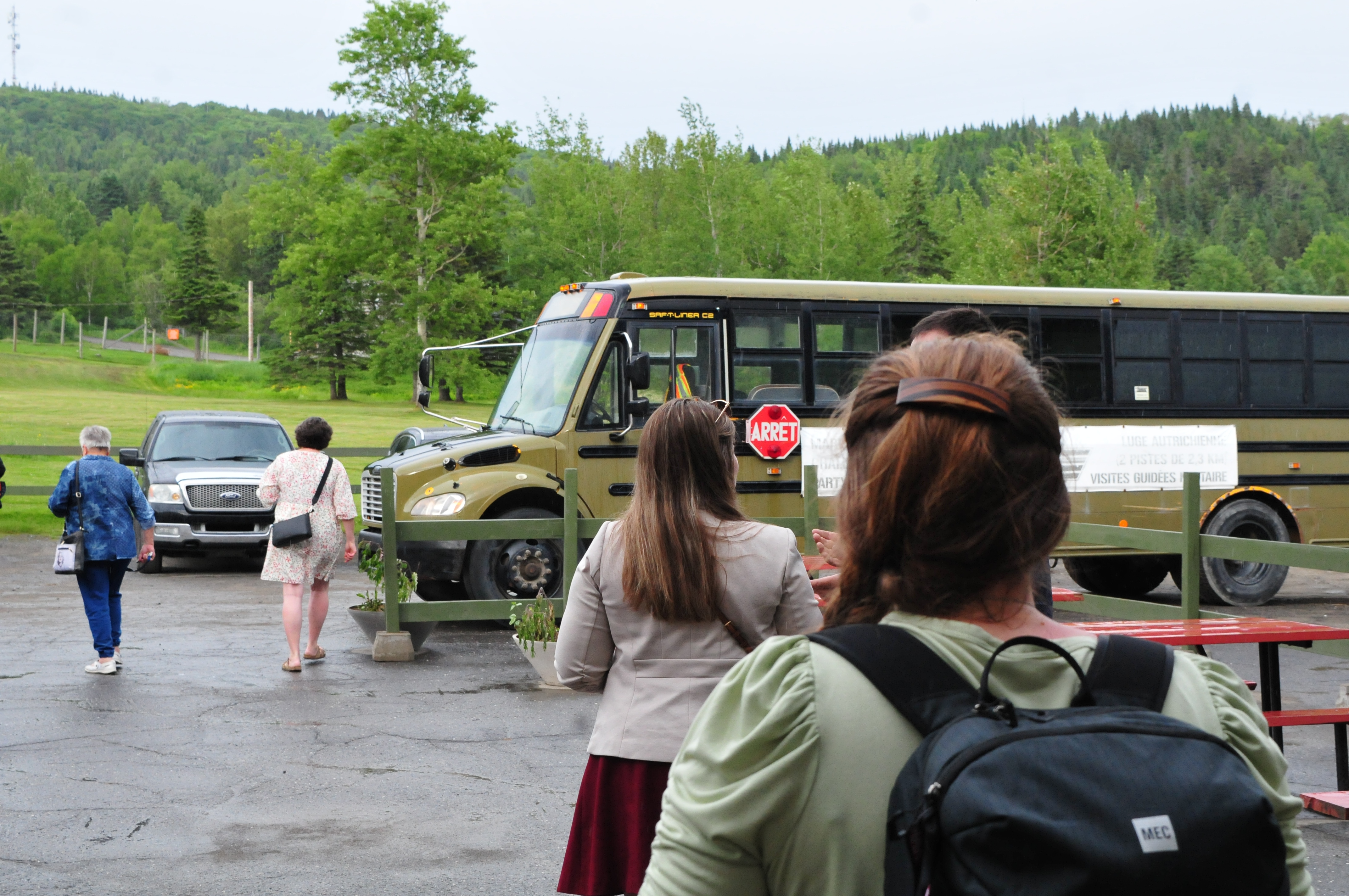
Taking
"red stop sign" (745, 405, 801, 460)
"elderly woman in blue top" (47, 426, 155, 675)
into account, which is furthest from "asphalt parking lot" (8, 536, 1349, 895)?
"red stop sign" (745, 405, 801, 460)

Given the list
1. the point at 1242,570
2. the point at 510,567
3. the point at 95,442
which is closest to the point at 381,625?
A: the point at 510,567

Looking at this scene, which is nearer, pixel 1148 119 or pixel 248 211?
pixel 248 211

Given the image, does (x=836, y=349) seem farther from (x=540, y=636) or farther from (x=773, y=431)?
(x=540, y=636)

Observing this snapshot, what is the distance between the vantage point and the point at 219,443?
1752 cm

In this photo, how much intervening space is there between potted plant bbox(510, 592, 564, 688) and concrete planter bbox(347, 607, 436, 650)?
3.59 feet

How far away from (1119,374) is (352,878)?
36.7ft

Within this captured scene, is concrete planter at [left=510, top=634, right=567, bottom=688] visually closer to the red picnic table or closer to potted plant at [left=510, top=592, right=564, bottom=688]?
potted plant at [left=510, top=592, right=564, bottom=688]

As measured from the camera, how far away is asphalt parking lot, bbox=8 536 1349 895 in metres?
5.06

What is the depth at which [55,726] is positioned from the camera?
295 inches

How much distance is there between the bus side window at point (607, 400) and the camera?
12.1 m

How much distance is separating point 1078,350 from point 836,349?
9.49ft

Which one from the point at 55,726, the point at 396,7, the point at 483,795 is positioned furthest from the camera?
the point at 396,7

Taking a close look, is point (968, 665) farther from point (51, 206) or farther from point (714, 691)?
point (51, 206)

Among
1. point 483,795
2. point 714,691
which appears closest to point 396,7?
point 483,795
